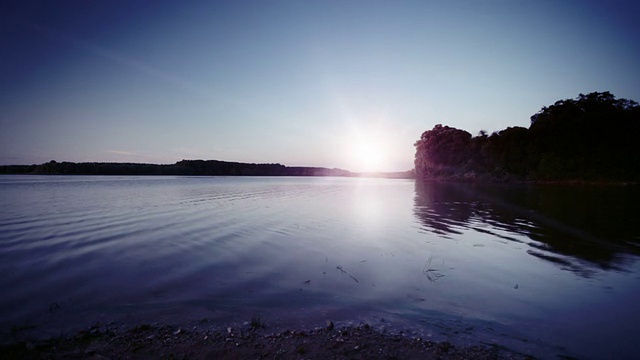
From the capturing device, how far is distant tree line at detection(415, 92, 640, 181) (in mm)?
70812

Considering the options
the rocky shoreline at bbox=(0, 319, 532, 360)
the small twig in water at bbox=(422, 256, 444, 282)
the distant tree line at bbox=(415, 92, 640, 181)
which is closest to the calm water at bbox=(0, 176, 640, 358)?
the small twig in water at bbox=(422, 256, 444, 282)

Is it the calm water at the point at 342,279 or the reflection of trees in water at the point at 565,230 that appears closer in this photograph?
the calm water at the point at 342,279

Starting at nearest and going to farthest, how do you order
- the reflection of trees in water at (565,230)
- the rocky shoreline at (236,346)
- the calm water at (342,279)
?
the rocky shoreline at (236,346) → the calm water at (342,279) → the reflection of trees in water at (565,230)

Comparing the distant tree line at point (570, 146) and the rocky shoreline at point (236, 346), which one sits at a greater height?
the distant tree line at point (570, 146)

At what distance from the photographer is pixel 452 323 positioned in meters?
5.69

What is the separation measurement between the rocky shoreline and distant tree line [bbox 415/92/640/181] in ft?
284

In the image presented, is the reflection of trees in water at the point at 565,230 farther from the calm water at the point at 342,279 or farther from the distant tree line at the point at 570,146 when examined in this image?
the distant tree line at the point at 570,146

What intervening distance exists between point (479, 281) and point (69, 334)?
896 cm

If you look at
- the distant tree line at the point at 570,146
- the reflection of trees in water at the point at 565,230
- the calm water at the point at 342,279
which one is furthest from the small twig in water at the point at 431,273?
the distant tree line at the point at 570,146

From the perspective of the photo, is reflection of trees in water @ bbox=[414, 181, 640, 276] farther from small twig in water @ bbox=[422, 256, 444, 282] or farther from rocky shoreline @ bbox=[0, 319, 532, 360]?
rocky shoreline @ bbox=[0, 319, 532, 360]

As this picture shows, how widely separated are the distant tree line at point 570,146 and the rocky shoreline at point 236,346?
8661 centimetres

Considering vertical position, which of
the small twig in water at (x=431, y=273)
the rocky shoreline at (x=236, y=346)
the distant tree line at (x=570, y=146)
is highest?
the distant tree line at (x=570, y=146)

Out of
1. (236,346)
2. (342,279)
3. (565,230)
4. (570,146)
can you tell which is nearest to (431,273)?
(342,279)

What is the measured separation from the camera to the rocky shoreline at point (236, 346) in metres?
4.37
